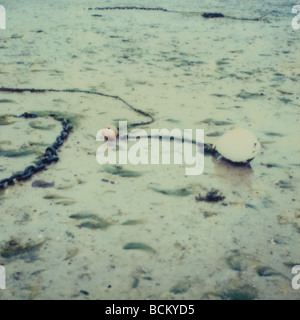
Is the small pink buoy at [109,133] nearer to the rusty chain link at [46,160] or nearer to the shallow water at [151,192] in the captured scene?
the shallow water at [151,192]

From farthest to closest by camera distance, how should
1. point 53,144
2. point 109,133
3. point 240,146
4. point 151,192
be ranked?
point 109,133
point 53,144
point 240,146
point 151,192

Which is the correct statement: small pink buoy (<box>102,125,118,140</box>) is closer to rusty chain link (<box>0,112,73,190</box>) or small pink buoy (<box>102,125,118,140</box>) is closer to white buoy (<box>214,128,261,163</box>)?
rusty chain link (<box>0,112,73,190</box>)

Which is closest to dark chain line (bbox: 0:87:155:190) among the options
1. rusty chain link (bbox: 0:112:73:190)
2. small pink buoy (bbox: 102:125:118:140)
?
rusty chain link (bbox: 0:112:73:190)

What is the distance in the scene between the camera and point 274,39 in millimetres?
6723

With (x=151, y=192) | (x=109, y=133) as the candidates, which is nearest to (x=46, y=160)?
(x=109, y=133)

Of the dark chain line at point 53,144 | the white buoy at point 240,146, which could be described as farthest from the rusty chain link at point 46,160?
the white buoy at point 240,146

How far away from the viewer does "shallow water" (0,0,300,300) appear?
175cm

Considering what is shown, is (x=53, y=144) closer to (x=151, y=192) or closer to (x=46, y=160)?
(x=46, y=160)

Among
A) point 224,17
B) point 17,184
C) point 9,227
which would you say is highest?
point 224,17

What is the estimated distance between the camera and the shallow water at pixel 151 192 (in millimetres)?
1746

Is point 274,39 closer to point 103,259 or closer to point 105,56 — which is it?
point 105,56

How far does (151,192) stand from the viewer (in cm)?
239

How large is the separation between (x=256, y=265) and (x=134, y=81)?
11.0 feet
